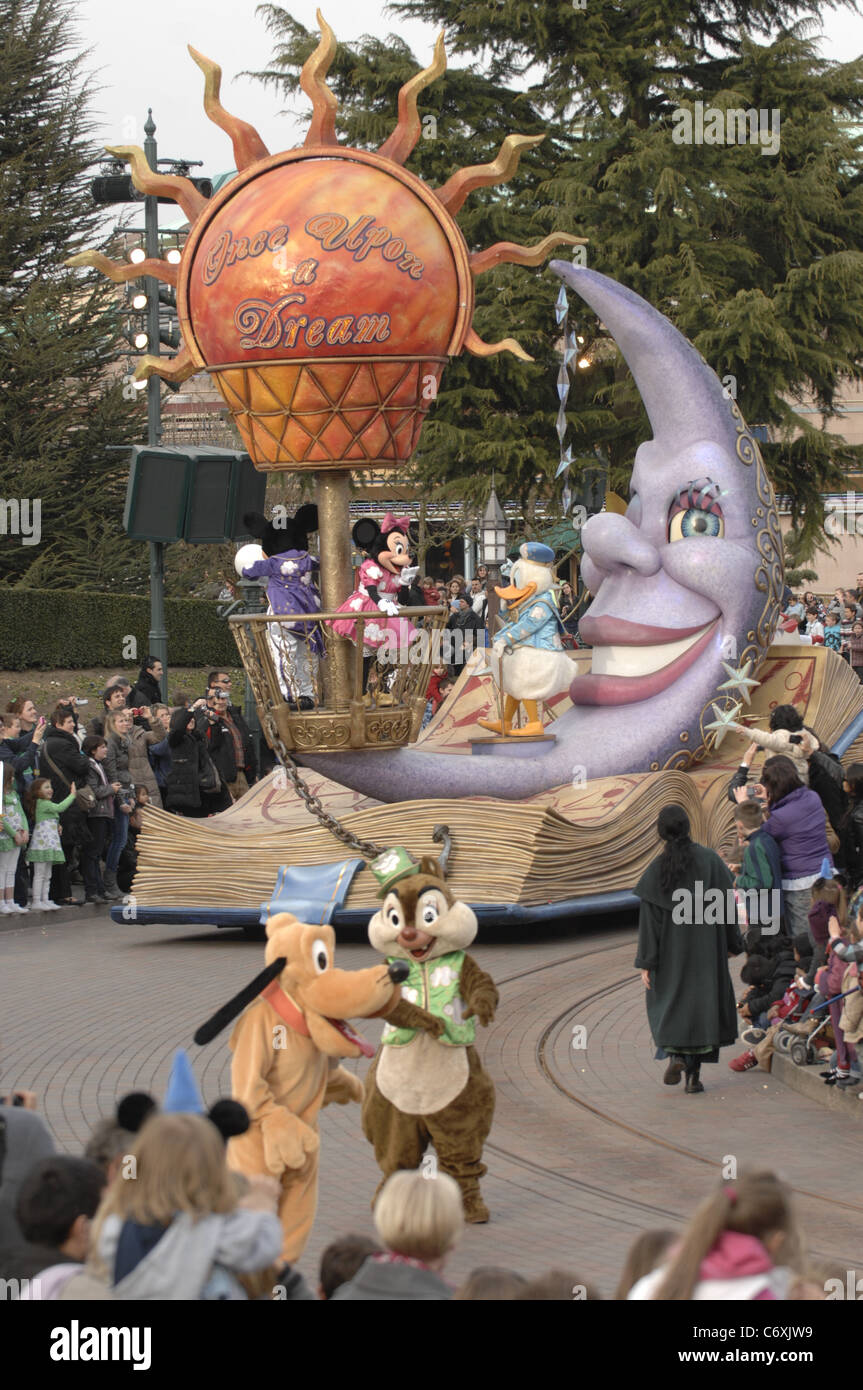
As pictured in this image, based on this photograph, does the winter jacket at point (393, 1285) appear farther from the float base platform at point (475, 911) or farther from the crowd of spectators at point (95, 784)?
the crowd of spectators at point (95, 784)

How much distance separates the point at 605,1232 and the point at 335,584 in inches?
279

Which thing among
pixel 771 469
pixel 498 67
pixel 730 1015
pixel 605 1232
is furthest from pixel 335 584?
pixel 498 67

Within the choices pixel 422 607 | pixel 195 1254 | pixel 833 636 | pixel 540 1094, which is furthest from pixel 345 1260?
pixel 833 636

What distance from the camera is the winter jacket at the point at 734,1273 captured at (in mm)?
4207

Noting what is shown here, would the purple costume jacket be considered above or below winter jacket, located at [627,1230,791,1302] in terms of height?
above

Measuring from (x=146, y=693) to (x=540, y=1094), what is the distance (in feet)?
36.5

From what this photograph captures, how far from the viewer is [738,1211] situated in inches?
168

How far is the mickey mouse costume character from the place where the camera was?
1382 centimetres

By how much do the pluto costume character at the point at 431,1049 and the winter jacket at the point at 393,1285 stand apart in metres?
3.39

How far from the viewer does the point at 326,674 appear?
14.0m

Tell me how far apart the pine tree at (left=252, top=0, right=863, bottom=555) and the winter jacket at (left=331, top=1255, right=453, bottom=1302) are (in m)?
25.7

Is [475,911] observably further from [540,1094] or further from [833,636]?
[833,636]

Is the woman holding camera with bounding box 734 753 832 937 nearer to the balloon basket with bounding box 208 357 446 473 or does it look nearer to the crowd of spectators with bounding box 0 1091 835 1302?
the balloon basket with bounding box 208 357 446 473

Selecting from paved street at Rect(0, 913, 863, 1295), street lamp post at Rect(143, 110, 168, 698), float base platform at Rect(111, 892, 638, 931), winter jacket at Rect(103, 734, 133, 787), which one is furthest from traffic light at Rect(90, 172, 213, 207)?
paved street at Rect(0, 913, 863, 1295)
